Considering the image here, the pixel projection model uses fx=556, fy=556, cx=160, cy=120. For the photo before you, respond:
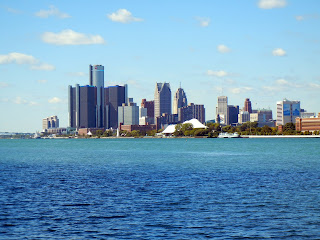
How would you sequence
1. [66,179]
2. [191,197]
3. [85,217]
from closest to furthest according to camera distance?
1. [85,217]
2. [191,197]
3. [66,179]

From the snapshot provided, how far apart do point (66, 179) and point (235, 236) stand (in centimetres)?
2812

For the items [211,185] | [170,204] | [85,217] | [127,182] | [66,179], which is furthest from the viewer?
[66,179]

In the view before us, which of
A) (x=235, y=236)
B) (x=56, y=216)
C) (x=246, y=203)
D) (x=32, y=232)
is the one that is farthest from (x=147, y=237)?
(x=246, y=203)

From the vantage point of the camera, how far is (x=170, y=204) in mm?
31203

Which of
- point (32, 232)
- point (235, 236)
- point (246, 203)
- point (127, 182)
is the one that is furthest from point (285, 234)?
point (127, 182)

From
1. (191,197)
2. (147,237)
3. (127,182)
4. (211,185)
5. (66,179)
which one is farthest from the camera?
(66,179)

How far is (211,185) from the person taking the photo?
4178 cm

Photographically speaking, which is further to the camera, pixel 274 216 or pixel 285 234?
pixel 274 216

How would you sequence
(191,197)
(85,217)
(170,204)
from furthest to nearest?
(191,197) < (170,204) < (85,217)

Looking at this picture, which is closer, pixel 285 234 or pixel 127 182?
pixel 285 234

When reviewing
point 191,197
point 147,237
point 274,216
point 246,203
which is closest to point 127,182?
point 191,197

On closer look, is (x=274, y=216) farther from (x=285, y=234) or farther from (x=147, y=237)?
(x=147, y=237)

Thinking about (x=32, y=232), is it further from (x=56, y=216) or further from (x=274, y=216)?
(x=274, y=216)

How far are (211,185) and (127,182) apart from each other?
7.02 metres
